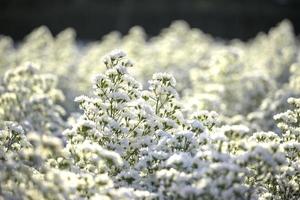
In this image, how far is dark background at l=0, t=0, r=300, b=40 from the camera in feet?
141

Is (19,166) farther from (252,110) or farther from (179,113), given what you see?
(252,110)

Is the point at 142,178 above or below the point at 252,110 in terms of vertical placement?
below

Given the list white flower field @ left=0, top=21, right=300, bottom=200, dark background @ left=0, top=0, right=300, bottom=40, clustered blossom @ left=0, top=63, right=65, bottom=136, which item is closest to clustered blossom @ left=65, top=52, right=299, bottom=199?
white flower field @ left=0, top=21, right=300, bottom=200

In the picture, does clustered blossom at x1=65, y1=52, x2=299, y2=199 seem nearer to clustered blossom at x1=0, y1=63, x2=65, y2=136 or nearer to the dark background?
clustered blossom at x1=0, y1=63, x2=65, y2=136

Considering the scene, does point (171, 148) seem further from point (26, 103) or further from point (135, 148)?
point (26, 103)

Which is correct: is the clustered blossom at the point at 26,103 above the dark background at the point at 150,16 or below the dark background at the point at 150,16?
below

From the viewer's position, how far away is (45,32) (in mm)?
20562

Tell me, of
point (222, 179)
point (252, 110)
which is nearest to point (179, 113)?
point (222, 179)

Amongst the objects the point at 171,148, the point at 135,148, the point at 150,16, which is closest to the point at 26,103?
the point at 135,148

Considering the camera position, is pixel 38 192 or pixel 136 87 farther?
pixel 136 87

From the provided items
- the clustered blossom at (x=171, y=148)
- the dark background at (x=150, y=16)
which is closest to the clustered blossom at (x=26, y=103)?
the clustered blossom at (x=171, y=148)

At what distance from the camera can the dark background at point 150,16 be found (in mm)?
43094

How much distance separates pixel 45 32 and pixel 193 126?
45.7 feet

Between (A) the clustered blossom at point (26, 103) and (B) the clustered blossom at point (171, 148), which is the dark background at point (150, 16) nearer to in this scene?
(A) the clustered blossom at point (26, 103)
